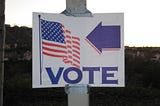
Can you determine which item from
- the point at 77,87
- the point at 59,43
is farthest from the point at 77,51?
the point at 77,87

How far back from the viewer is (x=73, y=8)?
314 cm

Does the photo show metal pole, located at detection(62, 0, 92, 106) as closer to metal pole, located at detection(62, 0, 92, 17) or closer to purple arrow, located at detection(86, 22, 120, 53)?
metal pole, located at detection(62, 0, 92, 17)

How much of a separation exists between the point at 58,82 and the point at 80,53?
0.80 ft

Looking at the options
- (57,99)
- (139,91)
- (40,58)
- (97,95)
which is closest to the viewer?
(40,58)

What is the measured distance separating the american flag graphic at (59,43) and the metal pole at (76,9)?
0.11 m

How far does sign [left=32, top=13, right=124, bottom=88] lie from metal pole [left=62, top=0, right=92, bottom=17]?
0.04 meters

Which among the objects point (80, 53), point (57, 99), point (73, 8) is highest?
point (73, 8)

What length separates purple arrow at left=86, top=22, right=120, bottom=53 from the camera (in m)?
3.09

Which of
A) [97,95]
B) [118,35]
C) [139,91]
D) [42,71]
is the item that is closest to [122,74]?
[118,35]

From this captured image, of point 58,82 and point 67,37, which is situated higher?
point 67,37

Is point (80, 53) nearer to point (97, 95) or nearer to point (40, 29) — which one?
point (40, 29)

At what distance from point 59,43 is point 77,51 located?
0.44 feet

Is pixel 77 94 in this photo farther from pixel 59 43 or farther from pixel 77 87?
pixel 59 43

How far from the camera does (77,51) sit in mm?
3113
